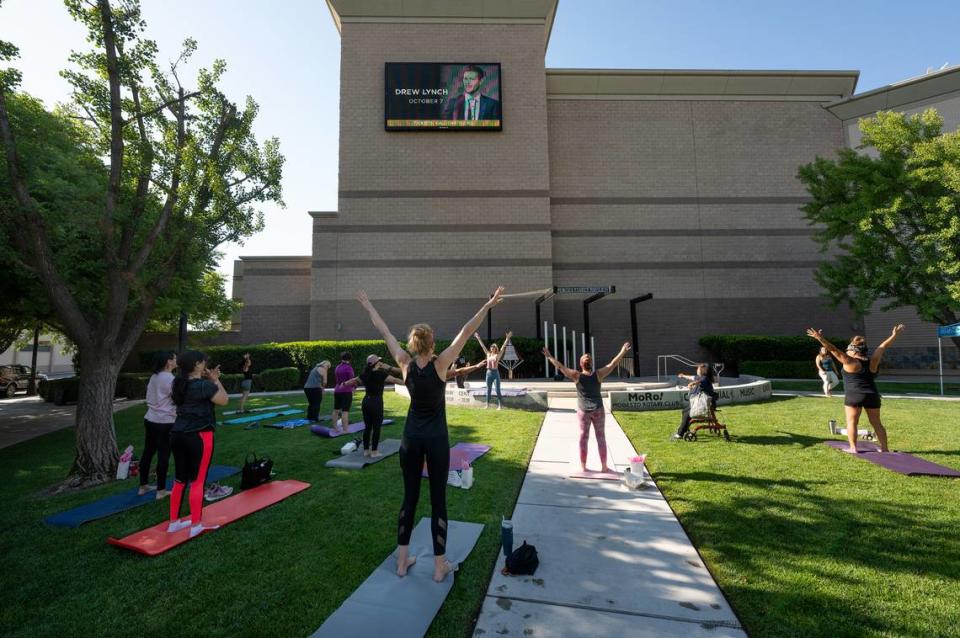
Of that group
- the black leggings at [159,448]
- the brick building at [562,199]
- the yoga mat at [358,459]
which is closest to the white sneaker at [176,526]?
the black leggings at [159,448]

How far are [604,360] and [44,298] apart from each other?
21.9 meters

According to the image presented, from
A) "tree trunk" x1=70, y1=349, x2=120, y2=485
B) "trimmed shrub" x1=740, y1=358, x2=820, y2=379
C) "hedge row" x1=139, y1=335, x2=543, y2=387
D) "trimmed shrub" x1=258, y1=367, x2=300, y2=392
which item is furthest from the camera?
"trimmed shrub" x1=740, y1=358, x2=820, y2=379

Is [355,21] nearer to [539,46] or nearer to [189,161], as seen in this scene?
[539,46]

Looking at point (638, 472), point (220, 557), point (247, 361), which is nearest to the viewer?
point (220, 557)

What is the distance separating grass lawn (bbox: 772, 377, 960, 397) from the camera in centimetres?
1515

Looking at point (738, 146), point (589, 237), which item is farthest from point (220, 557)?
point (738, 146)

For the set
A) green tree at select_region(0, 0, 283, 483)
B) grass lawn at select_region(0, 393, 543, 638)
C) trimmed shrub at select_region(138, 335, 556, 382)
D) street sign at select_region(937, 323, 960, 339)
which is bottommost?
grass lawn at select_region(0, 393, 543, 638)

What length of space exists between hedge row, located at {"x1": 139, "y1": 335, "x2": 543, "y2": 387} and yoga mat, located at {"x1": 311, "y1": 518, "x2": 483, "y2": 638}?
15312mm

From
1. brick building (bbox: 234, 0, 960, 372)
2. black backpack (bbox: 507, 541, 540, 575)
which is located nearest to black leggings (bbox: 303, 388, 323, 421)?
black backpack (bbox: 507, 541, 540, 575)

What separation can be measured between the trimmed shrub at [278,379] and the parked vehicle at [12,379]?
15.0 metres

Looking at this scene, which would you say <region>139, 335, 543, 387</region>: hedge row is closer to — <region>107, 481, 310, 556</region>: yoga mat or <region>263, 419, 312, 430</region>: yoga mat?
<region>263, 419, 312, 430</region>: yoga mat

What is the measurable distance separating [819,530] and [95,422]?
10.3 meters

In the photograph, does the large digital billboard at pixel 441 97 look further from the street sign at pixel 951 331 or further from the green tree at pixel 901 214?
the street sign at pixel 951 331

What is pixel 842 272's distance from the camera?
18703 millimetres
